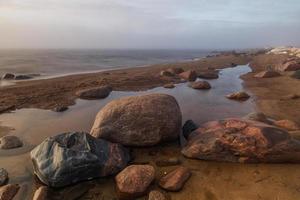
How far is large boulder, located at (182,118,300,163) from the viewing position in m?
7.94

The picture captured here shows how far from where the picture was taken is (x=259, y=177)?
7.30 meters

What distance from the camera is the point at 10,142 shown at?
947 cm

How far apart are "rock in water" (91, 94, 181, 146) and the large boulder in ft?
3.40

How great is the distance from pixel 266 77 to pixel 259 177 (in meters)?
19.0

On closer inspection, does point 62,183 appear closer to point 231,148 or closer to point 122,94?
point 231,148

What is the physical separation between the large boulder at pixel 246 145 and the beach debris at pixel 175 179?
1115mm

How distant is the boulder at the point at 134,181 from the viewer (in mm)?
6602

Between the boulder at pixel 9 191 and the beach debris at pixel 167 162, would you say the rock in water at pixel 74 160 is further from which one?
the beach debris at pixel 167 162

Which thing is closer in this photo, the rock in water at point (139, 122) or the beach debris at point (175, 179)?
the beach debris at point (175, 179)

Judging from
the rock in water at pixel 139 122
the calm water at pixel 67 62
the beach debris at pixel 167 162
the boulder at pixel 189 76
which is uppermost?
the rock in water at pixel 139 122

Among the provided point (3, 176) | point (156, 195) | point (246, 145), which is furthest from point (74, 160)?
point (246, 145)

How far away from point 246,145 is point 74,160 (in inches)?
189

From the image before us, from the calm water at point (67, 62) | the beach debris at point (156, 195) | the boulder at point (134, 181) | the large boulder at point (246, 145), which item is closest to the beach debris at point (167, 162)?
the large boulder at point (246, 145)

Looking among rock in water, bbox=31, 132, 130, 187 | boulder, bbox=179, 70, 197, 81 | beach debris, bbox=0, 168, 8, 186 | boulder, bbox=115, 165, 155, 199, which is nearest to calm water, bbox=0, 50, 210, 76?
boulder, bbox=179, 70, 197, 81
